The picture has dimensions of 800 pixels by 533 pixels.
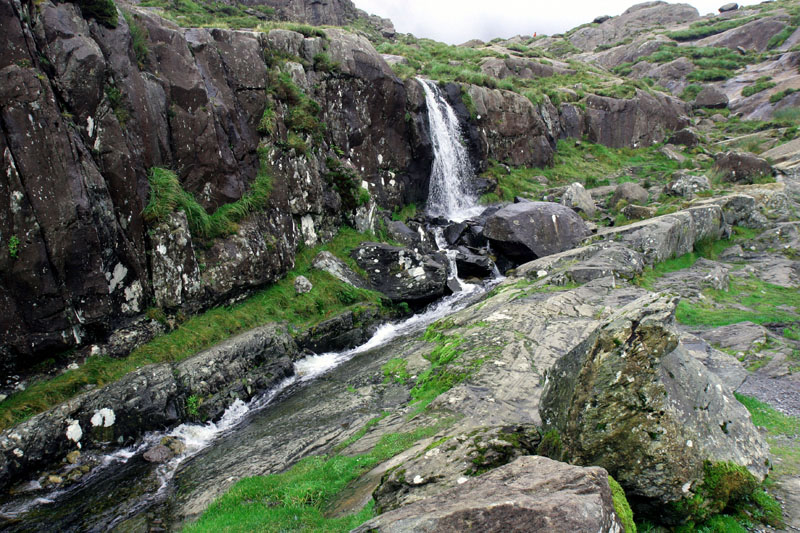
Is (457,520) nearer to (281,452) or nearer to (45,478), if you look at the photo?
(281,452)

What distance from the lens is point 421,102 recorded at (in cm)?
2477

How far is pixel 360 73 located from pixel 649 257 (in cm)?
1532

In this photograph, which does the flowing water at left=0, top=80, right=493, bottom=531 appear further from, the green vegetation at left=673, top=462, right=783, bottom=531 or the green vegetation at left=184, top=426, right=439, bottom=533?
the green vegetation at left=673, top=462, right=783, bottom=531

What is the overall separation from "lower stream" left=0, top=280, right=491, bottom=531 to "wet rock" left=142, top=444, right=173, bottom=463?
133 millimetres

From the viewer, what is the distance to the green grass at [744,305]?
32.8ft

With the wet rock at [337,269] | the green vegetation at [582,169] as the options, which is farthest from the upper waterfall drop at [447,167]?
the wet rock at [337,269]

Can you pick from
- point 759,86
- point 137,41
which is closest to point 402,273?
point 137,41

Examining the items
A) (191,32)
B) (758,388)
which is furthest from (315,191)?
(758,388)

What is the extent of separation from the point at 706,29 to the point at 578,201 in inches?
2804

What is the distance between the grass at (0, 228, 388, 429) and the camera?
9.37 metres

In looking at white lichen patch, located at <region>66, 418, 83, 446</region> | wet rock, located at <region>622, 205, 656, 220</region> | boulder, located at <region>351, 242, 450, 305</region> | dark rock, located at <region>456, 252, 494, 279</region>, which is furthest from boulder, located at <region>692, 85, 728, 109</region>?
white lichen patch, located at <region>66, 418, 83, 446</region>

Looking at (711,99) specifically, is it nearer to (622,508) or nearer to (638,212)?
(638,212)

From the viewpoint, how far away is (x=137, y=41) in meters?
12.9

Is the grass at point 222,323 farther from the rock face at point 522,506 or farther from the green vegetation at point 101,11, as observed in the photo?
the rock face at point 522,506
